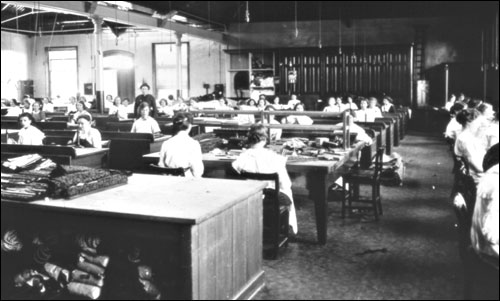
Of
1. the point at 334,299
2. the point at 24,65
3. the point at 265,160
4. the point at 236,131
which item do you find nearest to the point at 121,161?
the point at 236,131

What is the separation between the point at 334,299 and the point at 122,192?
154 cm

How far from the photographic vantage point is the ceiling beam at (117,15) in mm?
11875

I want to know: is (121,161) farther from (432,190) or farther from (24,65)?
(24,65)

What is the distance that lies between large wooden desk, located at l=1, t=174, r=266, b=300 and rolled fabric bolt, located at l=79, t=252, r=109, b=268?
144 millimetres

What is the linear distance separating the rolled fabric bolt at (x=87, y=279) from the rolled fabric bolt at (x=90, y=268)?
22 mm

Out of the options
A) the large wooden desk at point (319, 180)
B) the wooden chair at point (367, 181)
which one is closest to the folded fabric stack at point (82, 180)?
the large wooden desk at point (319, 180)

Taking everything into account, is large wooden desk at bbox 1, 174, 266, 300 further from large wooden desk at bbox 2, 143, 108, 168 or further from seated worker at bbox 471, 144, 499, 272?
large wooden desk at bbox 2, 143, 108, 168

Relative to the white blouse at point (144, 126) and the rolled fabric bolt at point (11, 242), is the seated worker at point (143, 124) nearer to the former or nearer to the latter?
the white blouse at point (144, 126)

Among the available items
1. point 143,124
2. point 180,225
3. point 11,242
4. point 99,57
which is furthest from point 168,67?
point 180,225

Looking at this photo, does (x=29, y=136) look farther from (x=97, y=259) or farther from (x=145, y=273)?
(x=145, y=273)

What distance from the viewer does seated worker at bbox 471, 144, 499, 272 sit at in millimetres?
2914

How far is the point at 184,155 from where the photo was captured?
4.95 metres

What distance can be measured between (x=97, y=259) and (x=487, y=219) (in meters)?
2.19

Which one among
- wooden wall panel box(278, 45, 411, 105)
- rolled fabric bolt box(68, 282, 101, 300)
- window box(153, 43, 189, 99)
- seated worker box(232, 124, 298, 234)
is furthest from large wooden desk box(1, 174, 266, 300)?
window box(153, 43, 189, 99)
